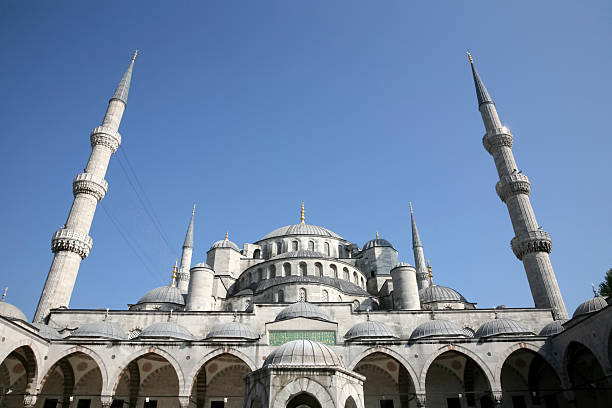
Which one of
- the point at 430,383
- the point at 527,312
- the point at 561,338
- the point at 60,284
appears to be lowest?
the point at 430,383

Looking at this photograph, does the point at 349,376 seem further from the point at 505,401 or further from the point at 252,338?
the point at 505,401

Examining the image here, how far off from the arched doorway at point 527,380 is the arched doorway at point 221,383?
10625 millimetres

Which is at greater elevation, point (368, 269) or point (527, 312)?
point (368, 269)

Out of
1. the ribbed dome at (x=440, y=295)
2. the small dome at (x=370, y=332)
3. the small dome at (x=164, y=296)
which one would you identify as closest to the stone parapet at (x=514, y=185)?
the ribbed dome at (x=440, y=295)

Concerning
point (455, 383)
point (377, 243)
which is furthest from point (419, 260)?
point (455, 383)

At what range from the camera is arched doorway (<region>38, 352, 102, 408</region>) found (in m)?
17.1

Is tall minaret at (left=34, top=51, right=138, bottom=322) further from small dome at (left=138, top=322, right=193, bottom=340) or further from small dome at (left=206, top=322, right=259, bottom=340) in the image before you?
small dome at (left=206, top=322, right=259, bottom=340)

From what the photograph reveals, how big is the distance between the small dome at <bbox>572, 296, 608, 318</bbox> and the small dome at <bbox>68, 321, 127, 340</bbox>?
1790cm

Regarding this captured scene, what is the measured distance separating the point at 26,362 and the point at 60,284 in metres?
5.74

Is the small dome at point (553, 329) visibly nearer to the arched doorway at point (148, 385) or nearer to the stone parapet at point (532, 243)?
the stone parapet at point (532, 243)

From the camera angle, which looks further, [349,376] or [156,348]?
[156,348]

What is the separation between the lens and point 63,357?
15609 millimetres

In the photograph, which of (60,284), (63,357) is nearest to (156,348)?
(63,357)

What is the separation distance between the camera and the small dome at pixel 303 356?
7227 millimetres
